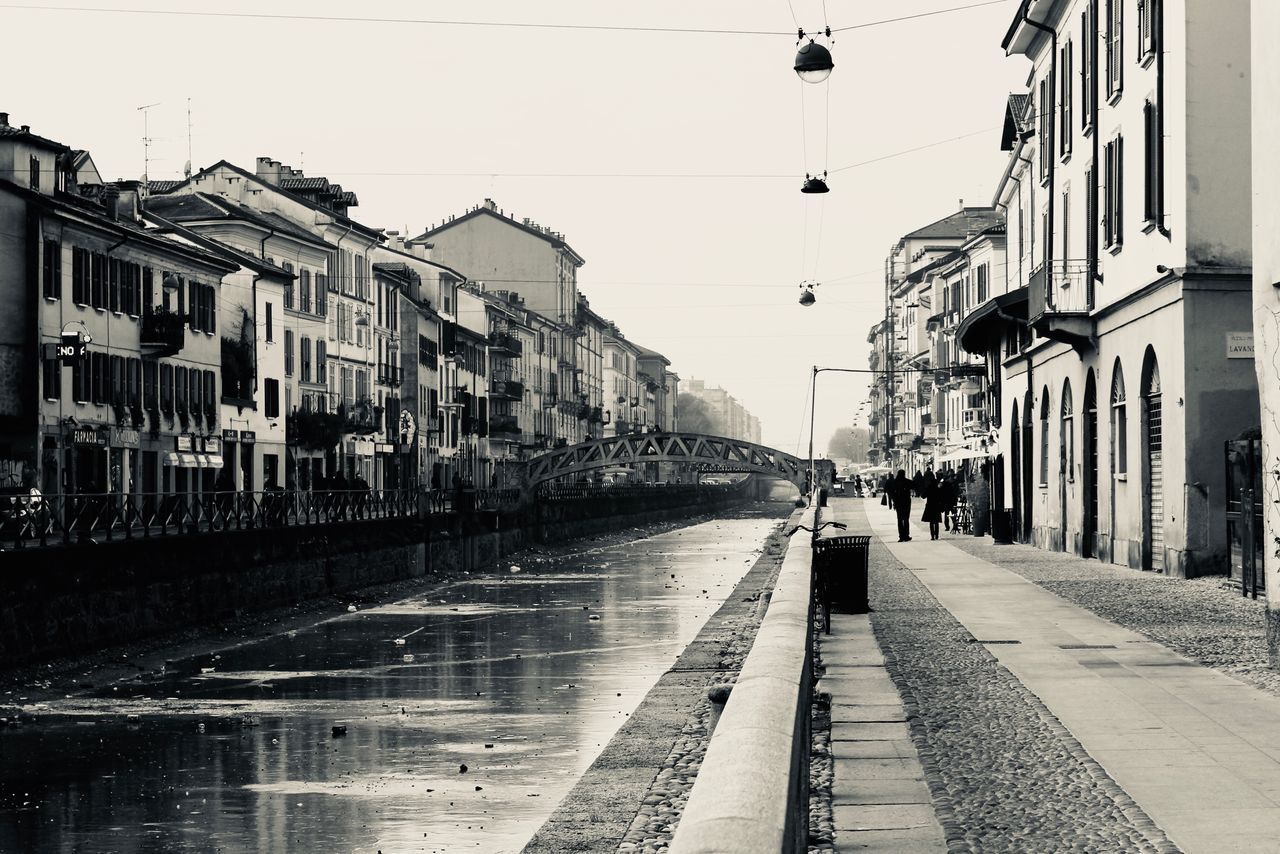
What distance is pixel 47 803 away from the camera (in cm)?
1323

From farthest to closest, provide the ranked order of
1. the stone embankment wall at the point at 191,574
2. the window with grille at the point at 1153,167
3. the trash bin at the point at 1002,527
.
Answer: the trash bin at the point at 1002,527
the window with grille at the point at 1153,167
the stone embankment wall at the point at 191,574

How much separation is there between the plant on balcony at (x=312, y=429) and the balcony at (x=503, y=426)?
38818 millimetres

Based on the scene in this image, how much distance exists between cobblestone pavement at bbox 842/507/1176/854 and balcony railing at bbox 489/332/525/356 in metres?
99.2

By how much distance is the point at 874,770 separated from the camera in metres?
9.58

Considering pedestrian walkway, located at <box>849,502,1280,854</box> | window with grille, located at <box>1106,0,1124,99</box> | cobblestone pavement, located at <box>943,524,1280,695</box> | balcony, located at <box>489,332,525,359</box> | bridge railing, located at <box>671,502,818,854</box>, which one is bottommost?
pedestrian walkway, located at <box>849,502,1280,854</box>

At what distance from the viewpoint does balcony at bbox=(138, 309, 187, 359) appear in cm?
5678

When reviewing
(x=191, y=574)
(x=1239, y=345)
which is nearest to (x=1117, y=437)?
(x=1239, y=345)

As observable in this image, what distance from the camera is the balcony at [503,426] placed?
116 metres

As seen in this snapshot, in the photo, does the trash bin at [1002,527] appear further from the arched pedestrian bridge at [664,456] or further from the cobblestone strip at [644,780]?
the arched pedestrian bridge at [664,456]

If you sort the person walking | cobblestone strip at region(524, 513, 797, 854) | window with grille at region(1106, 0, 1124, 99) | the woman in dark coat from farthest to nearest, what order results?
the woman in dark coat
the person walking
window with grille at region(1106, 0, 1124, 99)
cobblestone strip at region(524, 513, 797, 854)

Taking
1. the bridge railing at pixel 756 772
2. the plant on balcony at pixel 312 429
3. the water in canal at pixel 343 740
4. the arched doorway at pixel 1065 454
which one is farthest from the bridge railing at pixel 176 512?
the plant on balcony at pixel 312 429

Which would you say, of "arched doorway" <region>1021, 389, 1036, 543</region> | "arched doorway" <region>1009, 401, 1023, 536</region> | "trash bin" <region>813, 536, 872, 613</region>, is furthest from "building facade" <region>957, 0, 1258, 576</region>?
"trash bin" <region>813, 536, 872, 613</region>

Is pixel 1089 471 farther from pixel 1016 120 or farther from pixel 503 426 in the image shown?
pixel 503 426

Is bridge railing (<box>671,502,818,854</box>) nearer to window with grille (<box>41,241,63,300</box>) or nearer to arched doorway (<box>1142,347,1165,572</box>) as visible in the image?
arched doorway (<box>1142,347,1165,572</box>)
